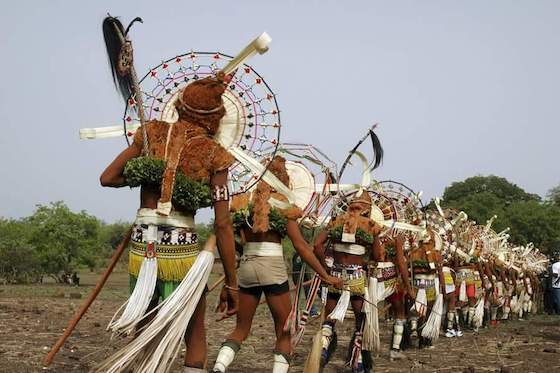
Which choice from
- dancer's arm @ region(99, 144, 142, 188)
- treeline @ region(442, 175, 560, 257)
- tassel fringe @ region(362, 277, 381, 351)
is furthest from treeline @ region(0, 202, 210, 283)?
dancer's arm @ region(99, 144, 142, 188)

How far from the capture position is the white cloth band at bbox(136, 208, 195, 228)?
464 centimetres

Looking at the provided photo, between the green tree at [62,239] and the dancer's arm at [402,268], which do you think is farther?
the green tree at [62,239]

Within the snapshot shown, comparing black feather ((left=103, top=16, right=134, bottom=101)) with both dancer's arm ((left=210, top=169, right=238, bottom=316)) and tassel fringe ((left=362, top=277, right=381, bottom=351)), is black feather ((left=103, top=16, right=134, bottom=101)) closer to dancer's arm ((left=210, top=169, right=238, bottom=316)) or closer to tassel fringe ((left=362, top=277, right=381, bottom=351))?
dancer's arm ((left=210, top=169, right=238, bottom=316))

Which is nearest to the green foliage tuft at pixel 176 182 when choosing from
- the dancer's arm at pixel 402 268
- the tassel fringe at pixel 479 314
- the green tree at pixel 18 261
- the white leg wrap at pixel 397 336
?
the dancer's arm at pixel 402 268

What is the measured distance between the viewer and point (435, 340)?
12031 millimetres

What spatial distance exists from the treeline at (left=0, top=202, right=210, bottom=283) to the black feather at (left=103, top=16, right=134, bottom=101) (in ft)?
95.5

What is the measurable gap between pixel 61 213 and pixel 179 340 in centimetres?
3209

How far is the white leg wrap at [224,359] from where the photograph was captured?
5898 mm

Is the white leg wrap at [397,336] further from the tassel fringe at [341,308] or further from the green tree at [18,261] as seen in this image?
the green tree at [18,261]

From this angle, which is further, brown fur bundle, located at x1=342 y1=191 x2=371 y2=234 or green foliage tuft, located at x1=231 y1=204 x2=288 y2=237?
brown fur bundle, located at x1=342 y1=191 x2=371 y2=234

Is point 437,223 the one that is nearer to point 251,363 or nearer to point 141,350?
point 251,363

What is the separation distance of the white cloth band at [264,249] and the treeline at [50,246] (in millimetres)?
27870

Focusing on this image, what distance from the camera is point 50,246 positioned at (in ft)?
110

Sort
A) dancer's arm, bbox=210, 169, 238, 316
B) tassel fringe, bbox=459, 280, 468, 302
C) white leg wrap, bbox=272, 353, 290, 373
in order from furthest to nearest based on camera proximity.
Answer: tassel fringe, bbox=459, 280, 468, 302 → white leg wrap, bbox=272, 353, 290, 373 → dancer's arm, bbox=210, 169, 238, 316
